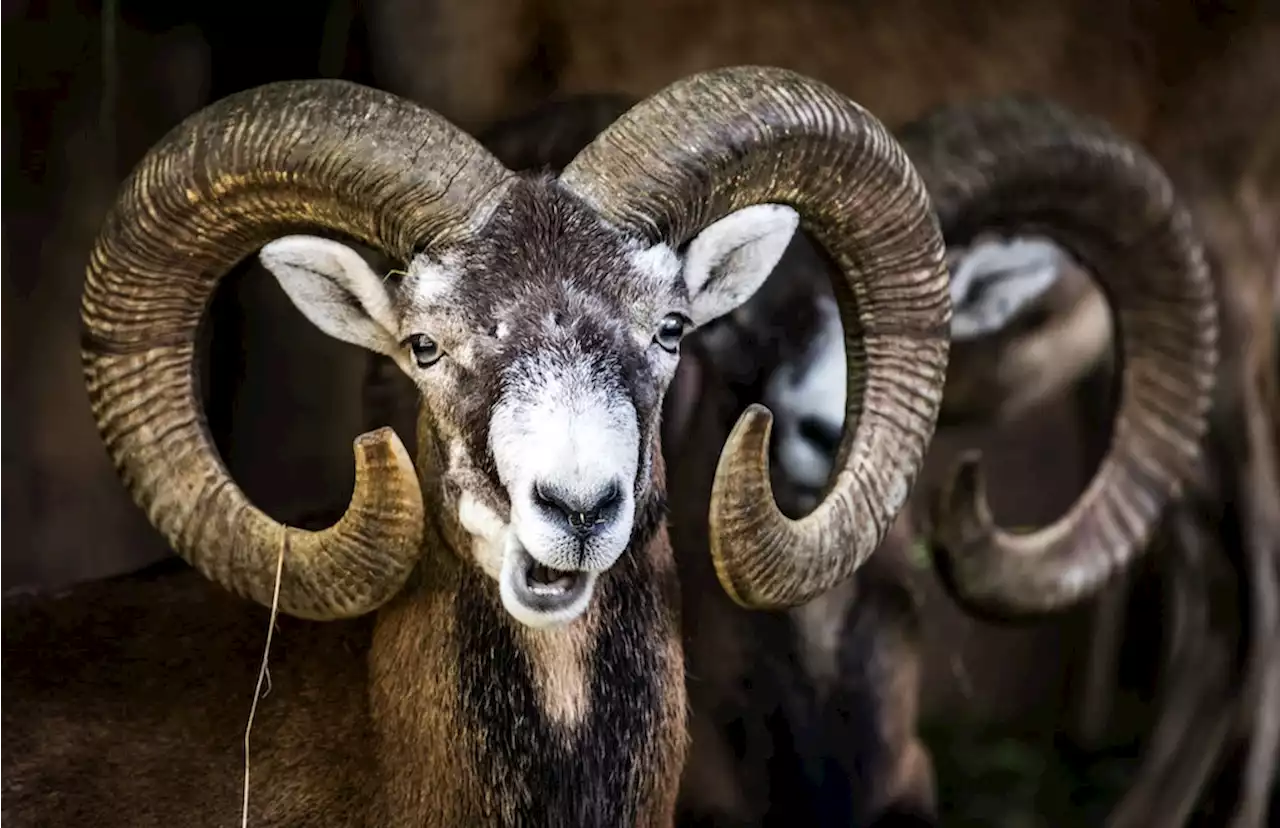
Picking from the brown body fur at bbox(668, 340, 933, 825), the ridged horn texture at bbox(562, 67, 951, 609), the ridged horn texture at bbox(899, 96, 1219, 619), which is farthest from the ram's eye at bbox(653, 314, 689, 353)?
the ridged horn texture at bbox(899, 96, 1219, 619)

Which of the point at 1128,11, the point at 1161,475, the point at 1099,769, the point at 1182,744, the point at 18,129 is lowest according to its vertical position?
the point at 1099,769

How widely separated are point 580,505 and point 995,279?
2.67 m

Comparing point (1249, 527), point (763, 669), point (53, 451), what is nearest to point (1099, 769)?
point (1249, 527)

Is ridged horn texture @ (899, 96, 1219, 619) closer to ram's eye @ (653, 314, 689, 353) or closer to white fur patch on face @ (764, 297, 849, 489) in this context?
white fur patch on face @ (764, 297, 849, 489)

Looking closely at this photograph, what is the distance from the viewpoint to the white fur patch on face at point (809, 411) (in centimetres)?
485

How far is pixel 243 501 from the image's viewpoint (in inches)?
138

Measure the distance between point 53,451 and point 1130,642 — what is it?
17.7ft

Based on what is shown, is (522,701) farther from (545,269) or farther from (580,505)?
(545,269)

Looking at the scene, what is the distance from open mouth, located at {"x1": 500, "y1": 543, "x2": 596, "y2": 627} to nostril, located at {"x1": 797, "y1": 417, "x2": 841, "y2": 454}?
5.99 ft

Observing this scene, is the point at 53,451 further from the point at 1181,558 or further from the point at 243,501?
the point at 1181,558

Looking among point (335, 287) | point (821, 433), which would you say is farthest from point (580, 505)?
point (821, 433)

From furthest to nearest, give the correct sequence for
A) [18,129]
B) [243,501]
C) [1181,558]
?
1. [1181,558]
2. [18,129]
3. [243,501]

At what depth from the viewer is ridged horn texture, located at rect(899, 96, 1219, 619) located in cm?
470

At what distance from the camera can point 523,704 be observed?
3416mm
